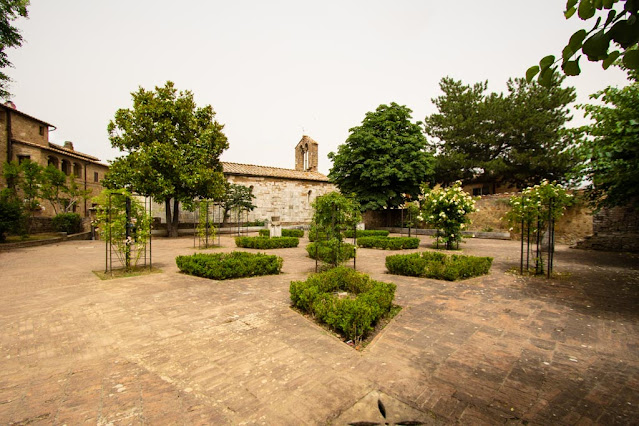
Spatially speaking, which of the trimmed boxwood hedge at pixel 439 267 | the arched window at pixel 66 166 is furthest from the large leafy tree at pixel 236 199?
the arched window at pixel 66 166

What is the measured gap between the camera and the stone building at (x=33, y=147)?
2414 cm

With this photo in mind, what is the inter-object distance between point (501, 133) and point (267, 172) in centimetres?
2166

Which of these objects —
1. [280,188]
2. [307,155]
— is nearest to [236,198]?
[280,188]

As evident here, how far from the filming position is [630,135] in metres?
8.41

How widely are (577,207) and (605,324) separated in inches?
603

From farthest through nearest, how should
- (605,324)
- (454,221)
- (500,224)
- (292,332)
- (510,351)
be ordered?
(500,224), (454,221), (605,324), (292,332), (510,351)

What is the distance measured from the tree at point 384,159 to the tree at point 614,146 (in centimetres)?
1268

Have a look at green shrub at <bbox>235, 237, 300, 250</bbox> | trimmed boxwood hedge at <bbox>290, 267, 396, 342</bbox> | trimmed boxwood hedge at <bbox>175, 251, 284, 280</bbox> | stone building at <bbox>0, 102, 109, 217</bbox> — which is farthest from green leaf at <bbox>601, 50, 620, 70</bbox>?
stone building at <bbox>0, 102, 109, 217</bbox>

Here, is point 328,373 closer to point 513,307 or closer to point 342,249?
point 513,307

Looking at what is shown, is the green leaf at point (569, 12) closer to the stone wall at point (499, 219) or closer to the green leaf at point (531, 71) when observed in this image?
the green leaf at point (531, 71)

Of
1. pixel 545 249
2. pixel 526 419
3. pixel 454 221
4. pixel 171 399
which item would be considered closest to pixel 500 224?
pixel 545 249

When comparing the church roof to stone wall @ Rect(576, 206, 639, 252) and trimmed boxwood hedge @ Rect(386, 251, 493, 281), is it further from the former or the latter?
stone wall @ Rect(576, 206, 639, 252)

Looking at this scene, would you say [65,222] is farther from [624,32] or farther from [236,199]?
[624,32]

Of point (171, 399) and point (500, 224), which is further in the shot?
point (500, 224)
